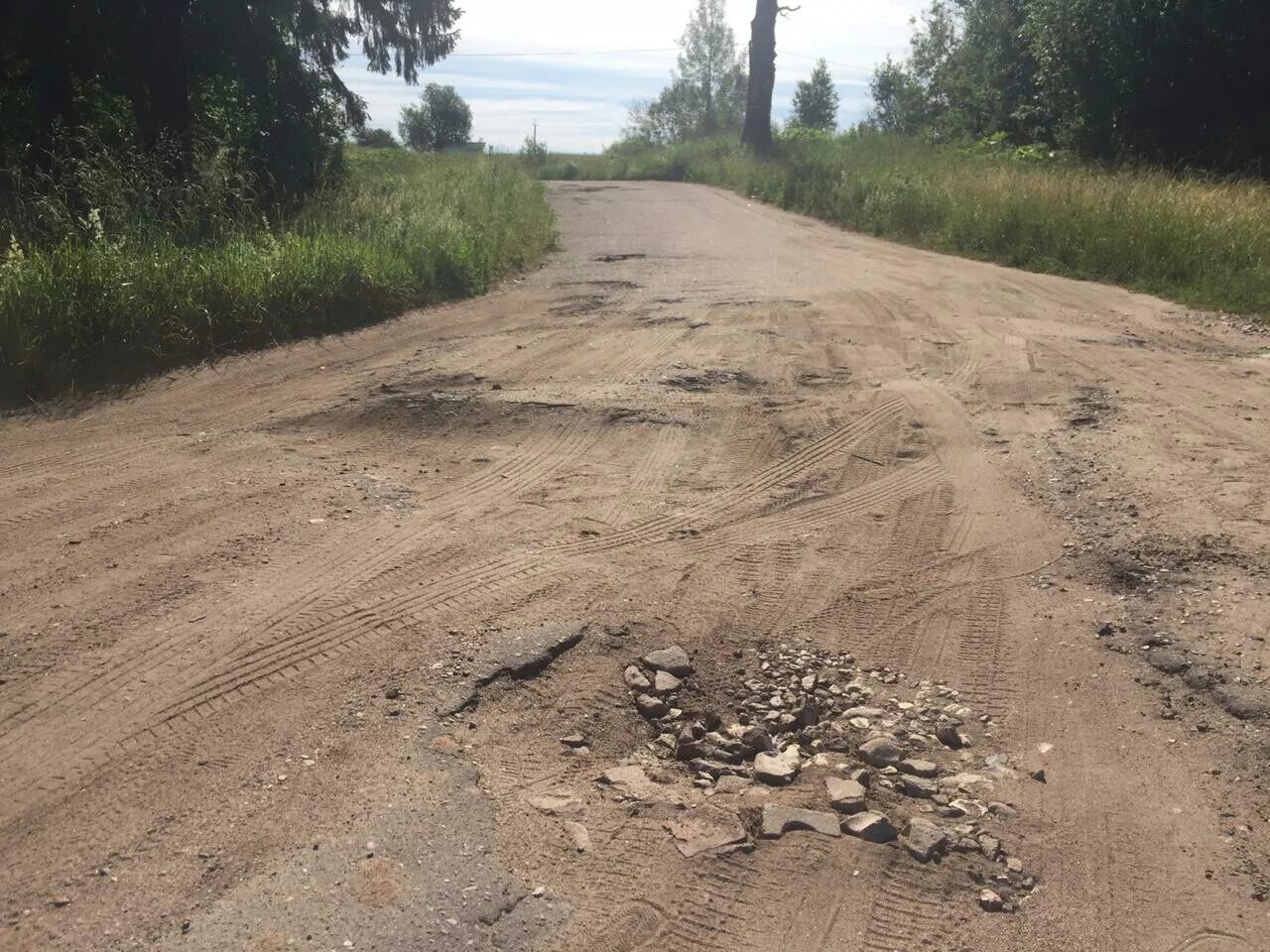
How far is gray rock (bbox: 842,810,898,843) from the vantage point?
2984 mm

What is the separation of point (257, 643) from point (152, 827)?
96cm

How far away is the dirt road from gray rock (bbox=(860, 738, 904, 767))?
8cm

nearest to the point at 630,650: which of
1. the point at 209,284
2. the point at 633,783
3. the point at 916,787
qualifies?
the point at 633,783

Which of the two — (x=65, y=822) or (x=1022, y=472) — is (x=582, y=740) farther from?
(x=1022, y=472)

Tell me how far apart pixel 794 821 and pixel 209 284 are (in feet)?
21.5

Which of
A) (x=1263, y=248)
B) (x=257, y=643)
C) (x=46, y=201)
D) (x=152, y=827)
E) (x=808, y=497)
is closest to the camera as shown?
(x=152, y=827)

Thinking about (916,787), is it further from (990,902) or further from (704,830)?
(704,830)

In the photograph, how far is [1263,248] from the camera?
10.2 metres

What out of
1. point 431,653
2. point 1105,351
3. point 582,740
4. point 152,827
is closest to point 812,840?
point 582,740

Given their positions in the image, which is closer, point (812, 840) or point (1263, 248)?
point (812, 840)

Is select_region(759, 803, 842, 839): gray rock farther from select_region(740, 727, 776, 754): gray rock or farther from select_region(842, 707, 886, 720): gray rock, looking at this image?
select_region(842, 707, 886, 720): gray rock

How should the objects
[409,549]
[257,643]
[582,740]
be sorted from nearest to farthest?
[582,740] < [257,643] < [409,549]

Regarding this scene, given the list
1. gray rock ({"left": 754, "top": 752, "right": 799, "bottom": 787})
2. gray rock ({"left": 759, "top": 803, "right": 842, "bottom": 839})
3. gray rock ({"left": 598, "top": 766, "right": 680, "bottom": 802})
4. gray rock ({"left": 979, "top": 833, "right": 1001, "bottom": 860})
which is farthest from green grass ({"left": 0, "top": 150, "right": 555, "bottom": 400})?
gray rock ({"left": 979, "top": 833, "right": 1001, "bottom": 860})

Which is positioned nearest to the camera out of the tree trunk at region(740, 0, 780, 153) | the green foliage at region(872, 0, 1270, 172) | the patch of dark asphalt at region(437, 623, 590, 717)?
the patch of dark asphalt at region(437, 623, 590, 717)
